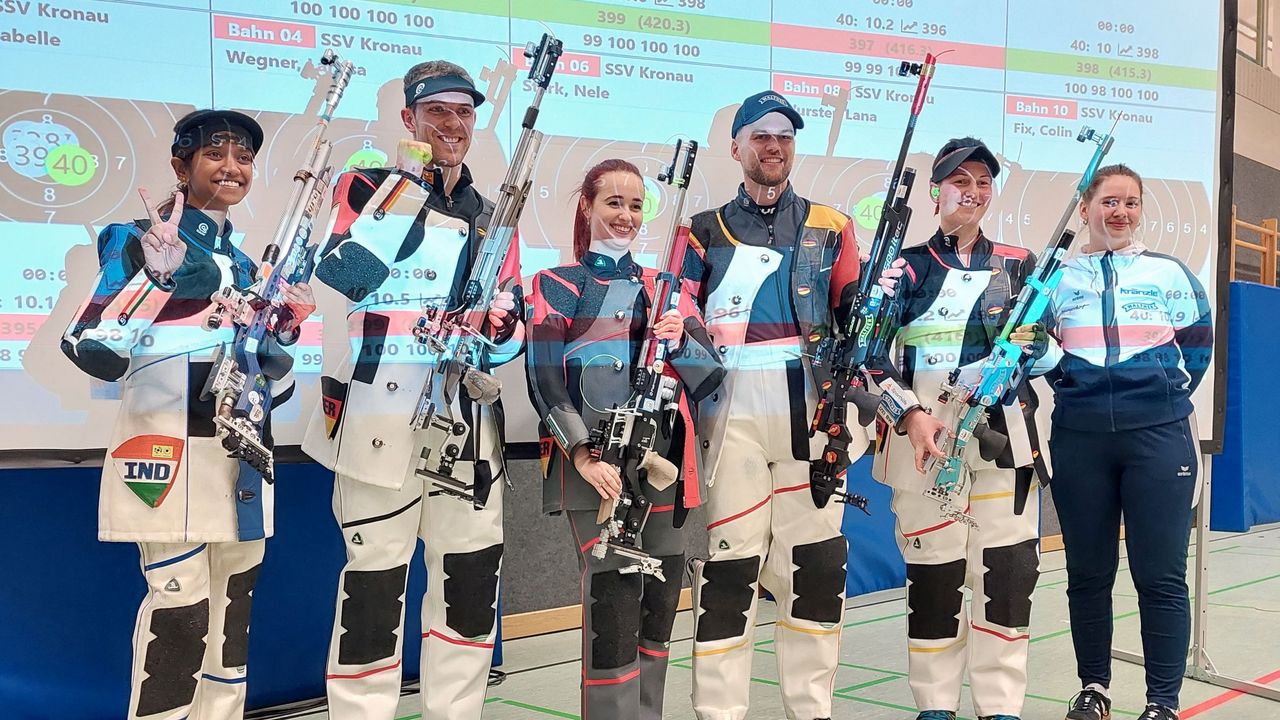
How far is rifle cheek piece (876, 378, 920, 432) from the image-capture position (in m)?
2.59

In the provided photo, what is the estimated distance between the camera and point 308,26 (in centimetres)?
240

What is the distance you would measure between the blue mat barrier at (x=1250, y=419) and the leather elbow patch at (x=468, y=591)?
18.0 feet

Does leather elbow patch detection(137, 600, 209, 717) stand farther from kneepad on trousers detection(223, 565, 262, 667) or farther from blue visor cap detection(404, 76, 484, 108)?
blue visor cap detection(404, 76, 484, 108)

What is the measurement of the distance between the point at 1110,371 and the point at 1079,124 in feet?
3.00

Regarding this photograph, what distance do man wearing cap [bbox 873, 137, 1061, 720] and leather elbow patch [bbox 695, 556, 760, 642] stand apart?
0.53 m

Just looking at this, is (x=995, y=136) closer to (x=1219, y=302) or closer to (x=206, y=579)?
(x=1219, y=302)

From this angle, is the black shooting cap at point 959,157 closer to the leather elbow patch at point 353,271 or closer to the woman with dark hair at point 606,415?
the woman with dark hair at point 606,415

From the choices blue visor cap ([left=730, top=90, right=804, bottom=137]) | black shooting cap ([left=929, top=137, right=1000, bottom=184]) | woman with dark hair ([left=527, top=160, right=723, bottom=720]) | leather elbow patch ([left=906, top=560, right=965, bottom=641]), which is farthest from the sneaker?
blue visor cap ([left=730, top=90, right=804, bottom=137])

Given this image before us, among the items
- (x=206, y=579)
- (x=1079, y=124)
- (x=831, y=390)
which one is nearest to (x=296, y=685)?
(x=206, y=579)

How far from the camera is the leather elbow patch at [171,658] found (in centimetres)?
207

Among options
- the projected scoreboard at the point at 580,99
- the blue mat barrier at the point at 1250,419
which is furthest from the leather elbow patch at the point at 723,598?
the blue mat barrier at the point at 1250,419

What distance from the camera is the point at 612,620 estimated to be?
7.41 feet

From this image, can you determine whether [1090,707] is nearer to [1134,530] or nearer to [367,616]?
[1134,530]

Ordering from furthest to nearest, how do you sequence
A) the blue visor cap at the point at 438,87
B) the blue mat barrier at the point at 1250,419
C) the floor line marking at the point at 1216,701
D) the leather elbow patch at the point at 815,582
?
the blue mat barrier at the point at 1250,419 → the floor line marking at the point at 1216,701 → the leather elbow patch at the point at 815,582 → the blue visor cap at the point at 438,87
